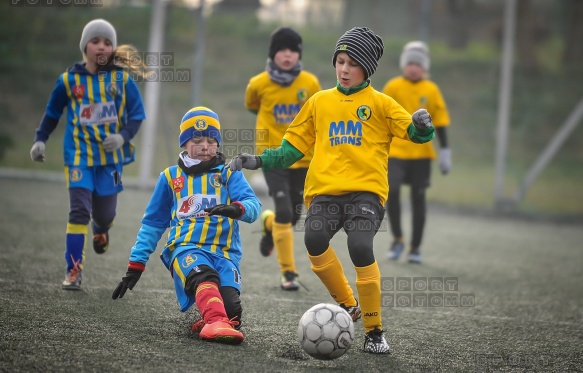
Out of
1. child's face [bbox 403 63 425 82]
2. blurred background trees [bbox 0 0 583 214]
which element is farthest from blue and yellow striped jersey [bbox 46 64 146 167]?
blurred background trees [bbox 0 0 583 214]

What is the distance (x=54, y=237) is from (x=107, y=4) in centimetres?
646

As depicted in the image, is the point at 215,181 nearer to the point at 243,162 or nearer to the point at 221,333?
the point at 243,162

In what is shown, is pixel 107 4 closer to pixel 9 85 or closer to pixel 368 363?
pixel 9 85

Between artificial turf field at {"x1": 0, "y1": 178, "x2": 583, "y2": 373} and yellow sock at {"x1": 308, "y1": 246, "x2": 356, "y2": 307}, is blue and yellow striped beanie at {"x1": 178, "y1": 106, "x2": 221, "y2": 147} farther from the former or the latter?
artificial turf field at {"x1": 0, "y1": 178, "x2": 583, "y2": 373}

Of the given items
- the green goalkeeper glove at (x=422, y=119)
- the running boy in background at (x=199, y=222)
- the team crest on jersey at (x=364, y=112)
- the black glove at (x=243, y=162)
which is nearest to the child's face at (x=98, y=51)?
the running boy in background at (x=199, y=222)

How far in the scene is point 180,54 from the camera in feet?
44.1

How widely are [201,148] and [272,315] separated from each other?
113cm

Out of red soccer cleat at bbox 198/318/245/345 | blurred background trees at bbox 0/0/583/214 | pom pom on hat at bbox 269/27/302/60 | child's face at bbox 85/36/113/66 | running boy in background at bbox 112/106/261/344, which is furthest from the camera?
blurred background trees at bbox 0/0/583/214

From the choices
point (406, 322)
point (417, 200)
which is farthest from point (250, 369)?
point (417, 200)

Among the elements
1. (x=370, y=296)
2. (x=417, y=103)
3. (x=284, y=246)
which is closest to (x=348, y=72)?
(x=370, y=296)

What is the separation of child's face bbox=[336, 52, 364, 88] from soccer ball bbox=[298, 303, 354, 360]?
1297 mm

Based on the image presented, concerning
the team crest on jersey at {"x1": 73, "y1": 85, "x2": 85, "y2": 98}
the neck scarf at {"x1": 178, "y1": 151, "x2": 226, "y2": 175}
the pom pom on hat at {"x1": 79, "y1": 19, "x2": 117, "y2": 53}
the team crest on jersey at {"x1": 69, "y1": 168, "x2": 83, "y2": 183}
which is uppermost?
the pom pom on hat at {"x1": 79, "y1": 19, "x2": 117, "y2": 53}

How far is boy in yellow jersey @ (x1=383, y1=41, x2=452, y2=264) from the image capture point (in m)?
7.83

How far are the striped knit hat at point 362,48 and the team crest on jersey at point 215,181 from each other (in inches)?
37.1
